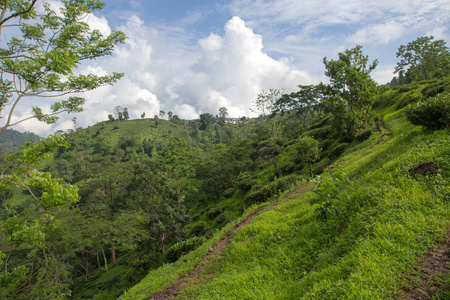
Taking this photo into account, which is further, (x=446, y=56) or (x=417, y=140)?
(x=446, y=56)

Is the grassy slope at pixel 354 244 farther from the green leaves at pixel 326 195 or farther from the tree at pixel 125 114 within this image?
the tree at pixel 125 114

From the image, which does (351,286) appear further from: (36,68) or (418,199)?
(36,68)

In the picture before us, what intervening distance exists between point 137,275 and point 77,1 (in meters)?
16.4

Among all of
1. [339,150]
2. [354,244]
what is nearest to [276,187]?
[339,150]

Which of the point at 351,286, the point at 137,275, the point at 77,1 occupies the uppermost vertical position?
the point at 77,1

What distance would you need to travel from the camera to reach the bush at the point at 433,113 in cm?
595

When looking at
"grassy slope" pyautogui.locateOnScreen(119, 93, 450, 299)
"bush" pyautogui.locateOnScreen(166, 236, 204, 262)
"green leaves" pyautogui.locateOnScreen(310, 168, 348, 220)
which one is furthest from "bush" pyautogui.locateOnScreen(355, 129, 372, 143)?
"bush" pyautogui.locateOnScreen(166, 236, 204, 262)

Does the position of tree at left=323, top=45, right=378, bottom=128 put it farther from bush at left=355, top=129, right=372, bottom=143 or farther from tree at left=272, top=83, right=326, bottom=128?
tree at left=272, top=83, right=326, bottom=128

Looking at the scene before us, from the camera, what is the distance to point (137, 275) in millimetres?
15258

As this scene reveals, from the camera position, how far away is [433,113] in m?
6.26

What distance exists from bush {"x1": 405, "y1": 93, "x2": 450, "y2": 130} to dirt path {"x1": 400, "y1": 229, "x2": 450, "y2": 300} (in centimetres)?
491

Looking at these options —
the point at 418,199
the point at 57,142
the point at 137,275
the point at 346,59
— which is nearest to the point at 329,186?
the point at 418,199

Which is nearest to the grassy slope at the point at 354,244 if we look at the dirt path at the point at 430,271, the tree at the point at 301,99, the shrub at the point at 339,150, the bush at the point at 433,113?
the dirt path at the point at 430,271

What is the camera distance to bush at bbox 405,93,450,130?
595 cm
